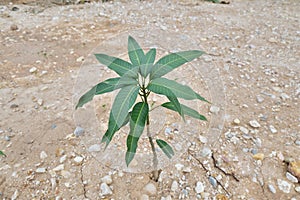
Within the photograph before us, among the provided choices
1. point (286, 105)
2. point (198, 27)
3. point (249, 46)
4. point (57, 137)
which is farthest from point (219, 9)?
point (57, 137)

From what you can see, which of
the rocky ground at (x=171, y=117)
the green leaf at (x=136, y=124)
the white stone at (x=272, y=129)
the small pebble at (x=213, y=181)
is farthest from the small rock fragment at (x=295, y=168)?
the green leaf at (x=136, y=124)

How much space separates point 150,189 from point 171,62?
53 cm

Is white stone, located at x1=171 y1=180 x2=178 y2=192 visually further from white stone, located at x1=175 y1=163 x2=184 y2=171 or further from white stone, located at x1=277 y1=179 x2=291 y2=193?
white stone, located at x1=277 y1=179 x2=291 y2=193

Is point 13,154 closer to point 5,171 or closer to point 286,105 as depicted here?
point 5,171

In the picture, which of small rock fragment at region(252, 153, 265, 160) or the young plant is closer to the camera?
the young plant

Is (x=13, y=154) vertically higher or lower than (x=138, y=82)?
lower

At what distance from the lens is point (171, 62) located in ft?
2.85

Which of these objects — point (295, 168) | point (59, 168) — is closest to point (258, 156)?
point (295, 168)

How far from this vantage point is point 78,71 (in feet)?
6.05

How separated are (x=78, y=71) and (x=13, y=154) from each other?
78cm

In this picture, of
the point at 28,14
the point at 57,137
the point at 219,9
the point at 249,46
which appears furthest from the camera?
the point at 219,9

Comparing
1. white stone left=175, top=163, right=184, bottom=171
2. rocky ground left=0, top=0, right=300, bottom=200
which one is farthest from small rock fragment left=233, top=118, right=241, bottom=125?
white stone left=175, top=163, right=184, bottom=171

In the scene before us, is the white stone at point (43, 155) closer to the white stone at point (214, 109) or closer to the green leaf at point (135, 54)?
the green leaf at point (135, 54)

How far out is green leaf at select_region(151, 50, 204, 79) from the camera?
0.85 meters
